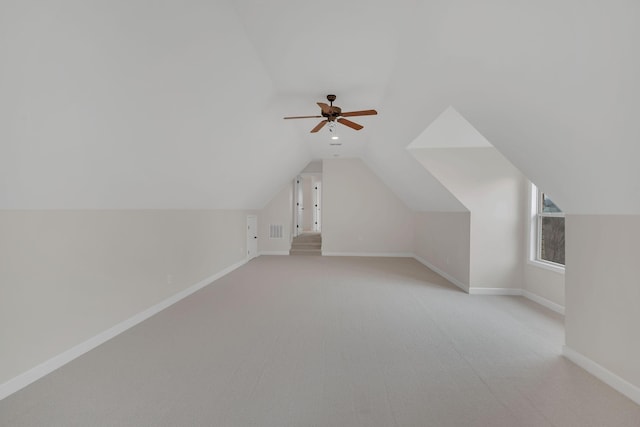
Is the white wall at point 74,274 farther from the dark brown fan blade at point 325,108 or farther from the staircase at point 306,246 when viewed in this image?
the staircase at point 306,246

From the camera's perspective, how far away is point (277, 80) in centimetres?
379

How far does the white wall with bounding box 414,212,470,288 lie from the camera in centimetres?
519

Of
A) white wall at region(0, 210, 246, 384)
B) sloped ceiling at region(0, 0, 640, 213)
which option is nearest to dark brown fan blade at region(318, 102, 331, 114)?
sloped ceiling at region(0, 0, 640, 213)

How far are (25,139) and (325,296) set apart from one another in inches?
150

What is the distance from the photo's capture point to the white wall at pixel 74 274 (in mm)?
2213

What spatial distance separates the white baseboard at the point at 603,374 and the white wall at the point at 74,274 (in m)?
4.37

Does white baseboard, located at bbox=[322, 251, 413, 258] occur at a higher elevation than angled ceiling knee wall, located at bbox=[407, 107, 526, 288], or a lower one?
lower

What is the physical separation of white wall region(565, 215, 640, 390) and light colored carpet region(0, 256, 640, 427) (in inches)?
10.1

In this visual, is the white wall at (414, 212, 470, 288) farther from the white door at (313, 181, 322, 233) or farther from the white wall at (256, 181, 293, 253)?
the white door at (313, 181, 322, 233)

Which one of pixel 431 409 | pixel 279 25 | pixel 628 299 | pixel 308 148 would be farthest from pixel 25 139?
pixel 308 148

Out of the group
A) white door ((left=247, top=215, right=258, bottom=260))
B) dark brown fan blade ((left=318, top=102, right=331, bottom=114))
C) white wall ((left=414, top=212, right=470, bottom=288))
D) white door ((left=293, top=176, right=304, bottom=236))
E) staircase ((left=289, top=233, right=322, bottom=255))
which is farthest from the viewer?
white door ((left=293, top=176, right=304, bottom=236))

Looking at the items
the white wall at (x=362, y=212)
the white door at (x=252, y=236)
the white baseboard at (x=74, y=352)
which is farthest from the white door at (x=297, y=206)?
the white baseboard at (x=74, y=352)

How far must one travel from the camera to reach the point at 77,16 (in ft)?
5.30

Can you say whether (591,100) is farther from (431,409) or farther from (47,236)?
(47,236)
